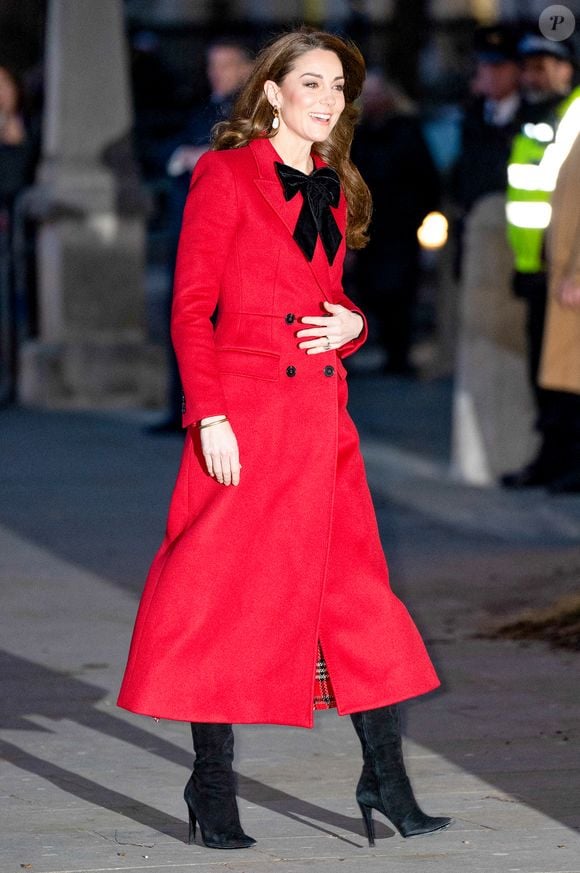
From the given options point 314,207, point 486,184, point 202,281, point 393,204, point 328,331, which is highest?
point 314,207

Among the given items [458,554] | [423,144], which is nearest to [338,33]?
[458,554]

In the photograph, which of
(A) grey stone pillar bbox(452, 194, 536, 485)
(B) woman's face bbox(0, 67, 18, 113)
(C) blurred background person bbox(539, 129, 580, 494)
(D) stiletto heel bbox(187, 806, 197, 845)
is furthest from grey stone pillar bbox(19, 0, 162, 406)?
(D) stiletto heel bbox(187, 806, 197, 845)

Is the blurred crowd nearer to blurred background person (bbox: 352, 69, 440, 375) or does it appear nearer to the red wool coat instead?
blurred background person (bbox: 352, 69, 440, 375)

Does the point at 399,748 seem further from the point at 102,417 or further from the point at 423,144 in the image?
the point at 423,144

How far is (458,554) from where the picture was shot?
839cm

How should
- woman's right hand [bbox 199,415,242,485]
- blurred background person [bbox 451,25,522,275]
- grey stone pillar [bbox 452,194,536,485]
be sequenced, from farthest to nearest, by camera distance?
blurred background person [bbox 451,25,522,275] < grey stone pillar [bbox 452,194,536,485] < woman's right hand [bbox 199,415,242,485]

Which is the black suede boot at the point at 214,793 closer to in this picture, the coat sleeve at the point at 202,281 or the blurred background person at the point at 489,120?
the coat sleeve at the point at 202,281

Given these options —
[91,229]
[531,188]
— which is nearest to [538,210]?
[531,188]

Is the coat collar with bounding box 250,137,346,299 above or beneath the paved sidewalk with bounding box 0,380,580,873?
above

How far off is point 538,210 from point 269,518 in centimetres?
499

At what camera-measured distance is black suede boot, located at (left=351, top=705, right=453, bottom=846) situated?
4.59 metres

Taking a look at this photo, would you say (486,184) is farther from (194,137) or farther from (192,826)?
(192,826)

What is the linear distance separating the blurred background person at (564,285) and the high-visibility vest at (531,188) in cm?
48

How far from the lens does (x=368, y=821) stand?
4617 millimetres
